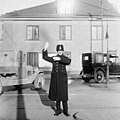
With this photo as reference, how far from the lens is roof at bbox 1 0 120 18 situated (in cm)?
384

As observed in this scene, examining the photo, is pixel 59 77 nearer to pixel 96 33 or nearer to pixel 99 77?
pixel 96 33

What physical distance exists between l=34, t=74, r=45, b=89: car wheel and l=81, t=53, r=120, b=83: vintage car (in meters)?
0.91

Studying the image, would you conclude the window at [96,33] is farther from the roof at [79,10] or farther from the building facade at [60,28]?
the roof at [79,10]

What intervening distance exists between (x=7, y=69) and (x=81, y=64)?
1534 millimetres

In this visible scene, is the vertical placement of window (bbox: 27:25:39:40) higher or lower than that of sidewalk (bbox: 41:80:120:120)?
higher

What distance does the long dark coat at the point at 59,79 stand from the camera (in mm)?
2625

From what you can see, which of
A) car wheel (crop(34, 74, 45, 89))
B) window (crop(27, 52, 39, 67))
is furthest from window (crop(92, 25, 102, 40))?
car wheel (crop(34, 74, 45, 89))

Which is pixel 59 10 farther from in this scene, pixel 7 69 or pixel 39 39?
pixel 7 69

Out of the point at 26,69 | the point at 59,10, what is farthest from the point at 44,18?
the point at 26,69

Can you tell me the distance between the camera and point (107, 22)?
13.6 ft

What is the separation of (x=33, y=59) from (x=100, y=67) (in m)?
2.04

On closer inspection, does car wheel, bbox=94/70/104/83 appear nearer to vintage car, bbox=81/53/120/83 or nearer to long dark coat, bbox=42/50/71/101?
vintage car, bbox=81/53/120/83

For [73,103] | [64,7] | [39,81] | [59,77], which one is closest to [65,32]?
[64,7]

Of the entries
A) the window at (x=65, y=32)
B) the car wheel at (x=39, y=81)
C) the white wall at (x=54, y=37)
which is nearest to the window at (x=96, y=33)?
the white wall at (x=54, y=37)
